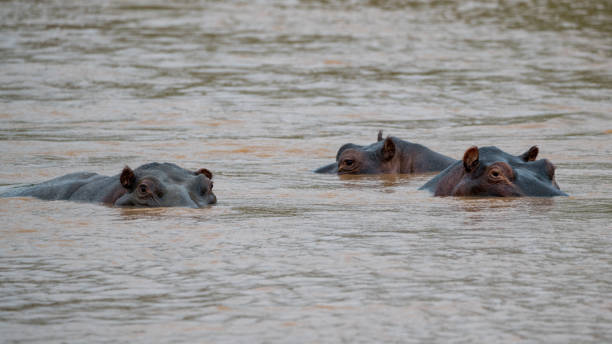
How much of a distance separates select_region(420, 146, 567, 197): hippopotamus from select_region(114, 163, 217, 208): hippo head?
1.90 meters

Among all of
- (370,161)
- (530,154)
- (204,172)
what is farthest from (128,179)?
(370,161)

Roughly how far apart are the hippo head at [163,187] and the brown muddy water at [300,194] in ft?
0.49

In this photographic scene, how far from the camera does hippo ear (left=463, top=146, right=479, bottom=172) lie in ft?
28.5

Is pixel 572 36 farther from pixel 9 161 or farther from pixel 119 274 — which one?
pixel 119 274

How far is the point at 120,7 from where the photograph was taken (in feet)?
123

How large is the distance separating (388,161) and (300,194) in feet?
6.70

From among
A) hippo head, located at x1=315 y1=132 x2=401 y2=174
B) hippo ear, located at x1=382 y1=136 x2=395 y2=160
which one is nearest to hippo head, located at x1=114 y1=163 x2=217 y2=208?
hippo head, located at x1=315 y1=132 x2=401 y2=174

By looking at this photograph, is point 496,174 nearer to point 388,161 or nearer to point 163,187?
point 163,187

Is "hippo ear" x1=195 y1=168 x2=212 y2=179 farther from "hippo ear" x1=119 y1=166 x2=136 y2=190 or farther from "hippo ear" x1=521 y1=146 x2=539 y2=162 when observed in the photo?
"hippo ear" x1=521 y1=146 x2=539 y2=162

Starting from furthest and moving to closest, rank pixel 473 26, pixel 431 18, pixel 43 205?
pixel 431 18
pixel 473 26
pixel 43 205

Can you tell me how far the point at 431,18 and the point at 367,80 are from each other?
44.1ft

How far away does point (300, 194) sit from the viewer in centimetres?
982

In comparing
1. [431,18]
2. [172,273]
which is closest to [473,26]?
[431,18]

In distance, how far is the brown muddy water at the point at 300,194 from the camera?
5336 mm
